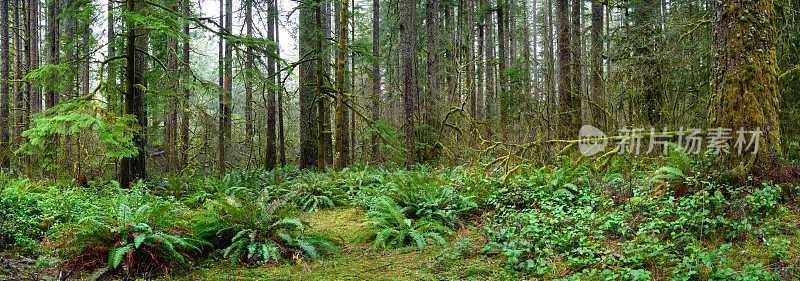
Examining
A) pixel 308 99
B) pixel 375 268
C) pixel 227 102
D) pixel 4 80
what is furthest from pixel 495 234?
pixel 4 80

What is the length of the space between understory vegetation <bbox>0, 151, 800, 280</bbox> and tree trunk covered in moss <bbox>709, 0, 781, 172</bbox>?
14.8 inches

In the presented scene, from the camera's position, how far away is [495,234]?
4758 millimetres

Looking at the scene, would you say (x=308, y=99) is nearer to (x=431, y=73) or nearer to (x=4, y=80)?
(x=431, y=73)

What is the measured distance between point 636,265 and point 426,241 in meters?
2.26

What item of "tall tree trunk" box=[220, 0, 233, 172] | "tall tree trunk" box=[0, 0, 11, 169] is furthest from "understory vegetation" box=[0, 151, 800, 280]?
"tall tree trunk" box=[220, 0, 233, 172]

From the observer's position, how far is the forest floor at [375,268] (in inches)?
158

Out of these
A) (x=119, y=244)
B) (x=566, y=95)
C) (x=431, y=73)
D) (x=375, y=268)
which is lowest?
(x=375, y=268)

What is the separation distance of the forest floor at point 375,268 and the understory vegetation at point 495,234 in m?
0.03

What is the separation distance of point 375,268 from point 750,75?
4.25 meters

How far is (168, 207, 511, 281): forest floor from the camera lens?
13.2ft

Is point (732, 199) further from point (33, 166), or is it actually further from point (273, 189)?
point (33, 166)

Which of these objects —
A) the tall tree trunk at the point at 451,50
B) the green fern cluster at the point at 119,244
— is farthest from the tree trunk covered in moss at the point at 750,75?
the tall tree trunk at the point at 451,50

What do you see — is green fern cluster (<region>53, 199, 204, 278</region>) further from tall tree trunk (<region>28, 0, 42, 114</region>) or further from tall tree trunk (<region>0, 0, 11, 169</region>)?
tall tree trunk (<region>28, 0, 42, 114</region>)

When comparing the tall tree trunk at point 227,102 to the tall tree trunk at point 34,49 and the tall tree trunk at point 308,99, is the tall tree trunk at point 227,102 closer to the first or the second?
the tall tree trunk at point 308,99
